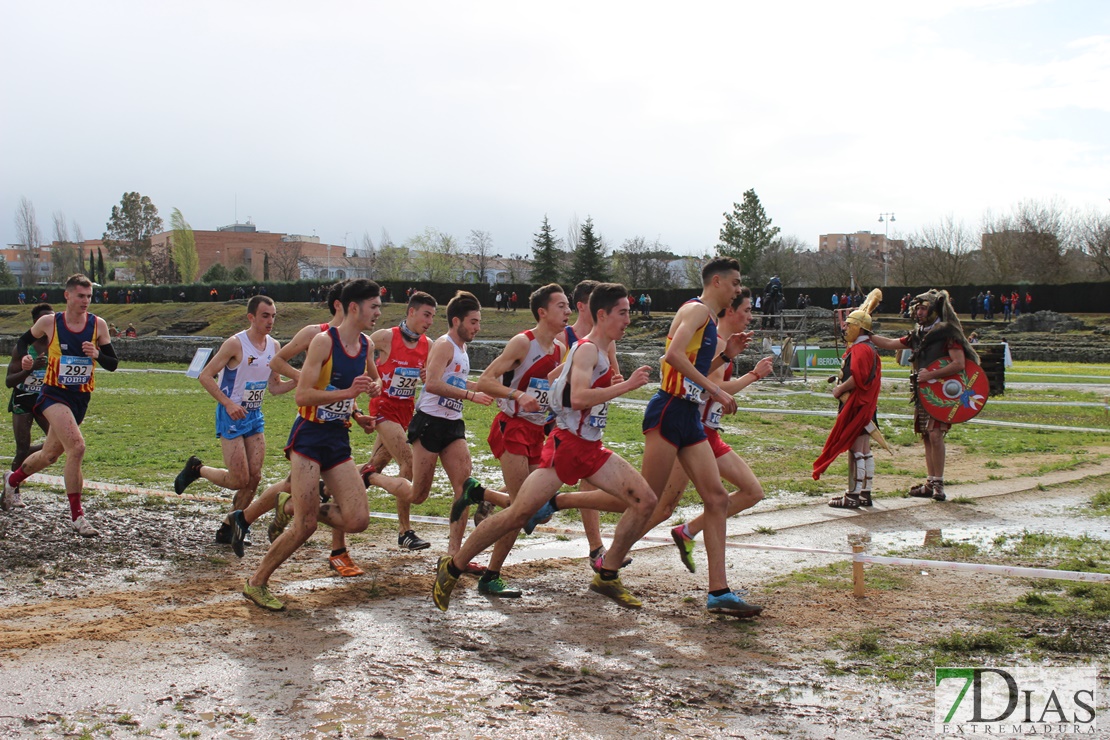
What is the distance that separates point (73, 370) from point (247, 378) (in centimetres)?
165

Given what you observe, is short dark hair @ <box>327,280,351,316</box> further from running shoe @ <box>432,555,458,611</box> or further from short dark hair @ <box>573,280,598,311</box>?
running shoe @ <box>432,555,458,611</box>

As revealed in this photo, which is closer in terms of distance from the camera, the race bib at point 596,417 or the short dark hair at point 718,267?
the race bib at point 596,417

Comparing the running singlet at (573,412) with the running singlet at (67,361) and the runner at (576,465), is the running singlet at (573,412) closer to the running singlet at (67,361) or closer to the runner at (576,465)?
the runner at (576,465)

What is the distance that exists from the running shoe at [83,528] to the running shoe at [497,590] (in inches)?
143

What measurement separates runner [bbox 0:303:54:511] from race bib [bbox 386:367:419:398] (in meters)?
3.40

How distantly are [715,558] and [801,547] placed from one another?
7.02 feet

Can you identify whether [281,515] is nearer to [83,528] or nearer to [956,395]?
[83,528]

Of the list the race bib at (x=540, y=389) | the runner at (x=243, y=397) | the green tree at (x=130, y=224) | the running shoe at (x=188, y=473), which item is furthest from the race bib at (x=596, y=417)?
the green tree at (x=130, y=224)

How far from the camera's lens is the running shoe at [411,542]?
7703mm

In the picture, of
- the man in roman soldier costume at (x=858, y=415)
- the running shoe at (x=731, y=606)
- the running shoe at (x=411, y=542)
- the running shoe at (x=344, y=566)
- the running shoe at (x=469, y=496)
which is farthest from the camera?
the man in roman soldier costume at (x=858, y=415)

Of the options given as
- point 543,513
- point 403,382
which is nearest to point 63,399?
point 403,382

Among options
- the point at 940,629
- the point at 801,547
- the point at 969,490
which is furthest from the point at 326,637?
the point at 969,490

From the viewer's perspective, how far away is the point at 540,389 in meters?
6.93

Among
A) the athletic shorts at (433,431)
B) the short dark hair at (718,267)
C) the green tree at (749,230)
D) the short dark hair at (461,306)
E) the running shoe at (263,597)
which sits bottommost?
the running shoe at (263,597)
